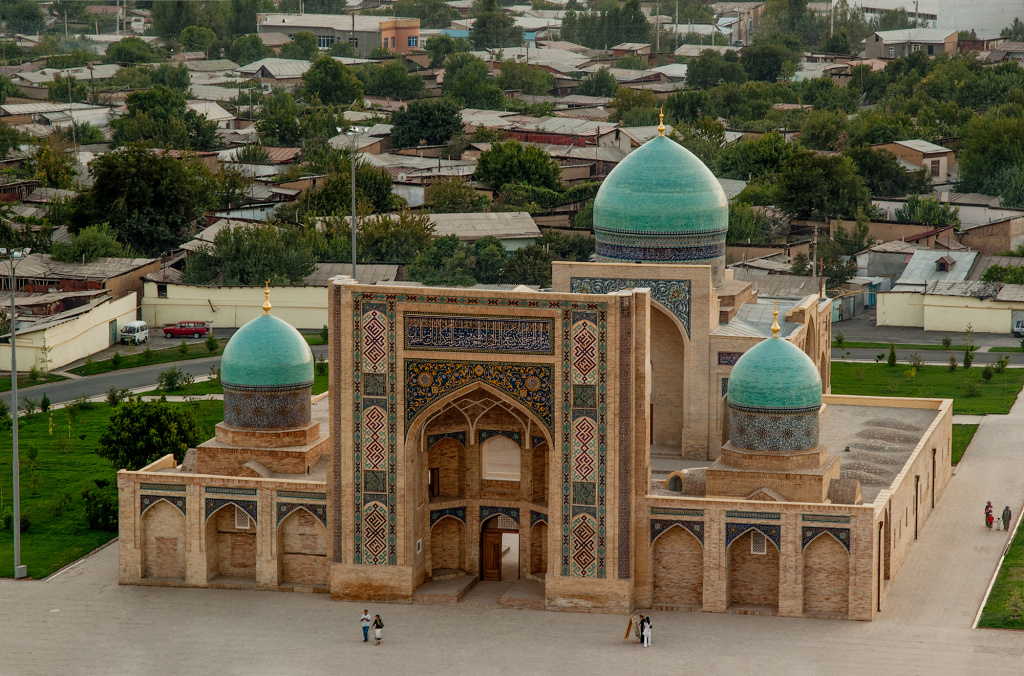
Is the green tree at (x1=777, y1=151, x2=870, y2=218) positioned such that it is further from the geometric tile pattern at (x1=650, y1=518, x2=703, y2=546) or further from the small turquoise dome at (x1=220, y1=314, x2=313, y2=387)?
the geometric tile pattern at (x1=650, y1=518, x2=703, y2=546)

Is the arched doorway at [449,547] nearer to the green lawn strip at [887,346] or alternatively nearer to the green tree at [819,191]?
the green lawn strip at [887,346]

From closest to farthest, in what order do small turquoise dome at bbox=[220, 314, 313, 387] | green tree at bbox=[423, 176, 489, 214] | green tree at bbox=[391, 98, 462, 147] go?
small turquoise dome at bbox=[220, 314, 313, 387] < green tree at bbox=[423, 176, 489, 214] < green tree at bbox=[391, 98, 462, 147]

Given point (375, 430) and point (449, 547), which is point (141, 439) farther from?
point (375, 430)

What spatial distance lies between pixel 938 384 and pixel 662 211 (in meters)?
16.7

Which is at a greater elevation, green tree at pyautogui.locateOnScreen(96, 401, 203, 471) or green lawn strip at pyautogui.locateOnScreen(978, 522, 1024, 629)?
green tree at pyautogui.locateOnScreen(96, 401, 203, 471)

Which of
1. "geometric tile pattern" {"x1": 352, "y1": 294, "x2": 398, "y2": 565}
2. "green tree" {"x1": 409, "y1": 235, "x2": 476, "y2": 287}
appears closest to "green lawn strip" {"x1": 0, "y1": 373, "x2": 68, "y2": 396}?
"green tree" {"x1": 409, "y1": 235, "x2": 476, "y2": 287}

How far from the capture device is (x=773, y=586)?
36.3 meters

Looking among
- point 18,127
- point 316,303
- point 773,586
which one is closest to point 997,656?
point 773,586

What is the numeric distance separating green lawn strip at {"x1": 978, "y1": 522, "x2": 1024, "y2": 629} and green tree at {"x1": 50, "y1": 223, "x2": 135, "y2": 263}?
39.9 m

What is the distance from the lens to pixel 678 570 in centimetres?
3656

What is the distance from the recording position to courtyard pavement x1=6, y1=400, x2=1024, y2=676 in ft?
110

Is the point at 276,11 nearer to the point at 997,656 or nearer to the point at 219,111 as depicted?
the point at 219,111

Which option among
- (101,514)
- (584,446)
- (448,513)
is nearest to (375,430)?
(448,513)

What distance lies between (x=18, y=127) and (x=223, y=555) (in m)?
74.4
